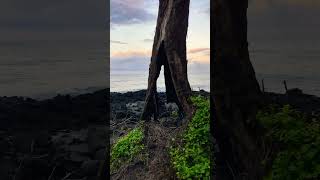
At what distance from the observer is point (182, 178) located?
6.12 m

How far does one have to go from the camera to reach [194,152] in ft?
20.1

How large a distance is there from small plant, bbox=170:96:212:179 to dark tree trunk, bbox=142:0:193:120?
0.18 m

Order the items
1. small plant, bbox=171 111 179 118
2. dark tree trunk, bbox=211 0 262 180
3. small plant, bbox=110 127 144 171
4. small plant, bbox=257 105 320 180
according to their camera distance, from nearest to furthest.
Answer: small plant, bbox=257 105 320 180
dark tree trunk, bbox=211 0 262 180
small plant, bbox=110 127 144 171
small plant, bbox=171 111 179 118

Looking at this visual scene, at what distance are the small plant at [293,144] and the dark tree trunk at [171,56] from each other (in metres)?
1.03

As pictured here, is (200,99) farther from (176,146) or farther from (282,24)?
(282,24)

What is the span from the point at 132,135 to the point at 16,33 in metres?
1.71

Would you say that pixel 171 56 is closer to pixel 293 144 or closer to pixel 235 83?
pixel 235 83

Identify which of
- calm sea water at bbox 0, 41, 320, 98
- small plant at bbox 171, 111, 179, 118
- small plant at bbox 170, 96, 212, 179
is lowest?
small plant at bbox 170, 96, 212, 179

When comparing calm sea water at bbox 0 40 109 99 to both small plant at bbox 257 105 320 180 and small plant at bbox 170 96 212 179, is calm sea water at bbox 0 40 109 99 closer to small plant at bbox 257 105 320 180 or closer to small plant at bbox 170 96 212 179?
small plant at bbox 170 96 212 179

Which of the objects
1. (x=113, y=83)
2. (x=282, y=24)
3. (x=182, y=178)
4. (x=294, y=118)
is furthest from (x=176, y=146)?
(x=282, y=24)

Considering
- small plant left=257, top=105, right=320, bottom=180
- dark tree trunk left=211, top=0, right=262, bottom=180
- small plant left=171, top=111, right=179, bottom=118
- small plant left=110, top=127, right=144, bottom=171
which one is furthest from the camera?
small plant left=171, top=111, right=179, bottom=118

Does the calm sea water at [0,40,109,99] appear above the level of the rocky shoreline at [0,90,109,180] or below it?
above

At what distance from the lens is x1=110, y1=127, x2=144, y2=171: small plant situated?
6.08 metres

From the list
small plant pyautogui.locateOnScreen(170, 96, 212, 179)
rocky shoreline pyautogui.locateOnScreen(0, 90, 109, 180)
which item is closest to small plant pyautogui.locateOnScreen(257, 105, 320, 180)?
small plant pyautogui.locateOnScreen(170, 96, 212, 179)
